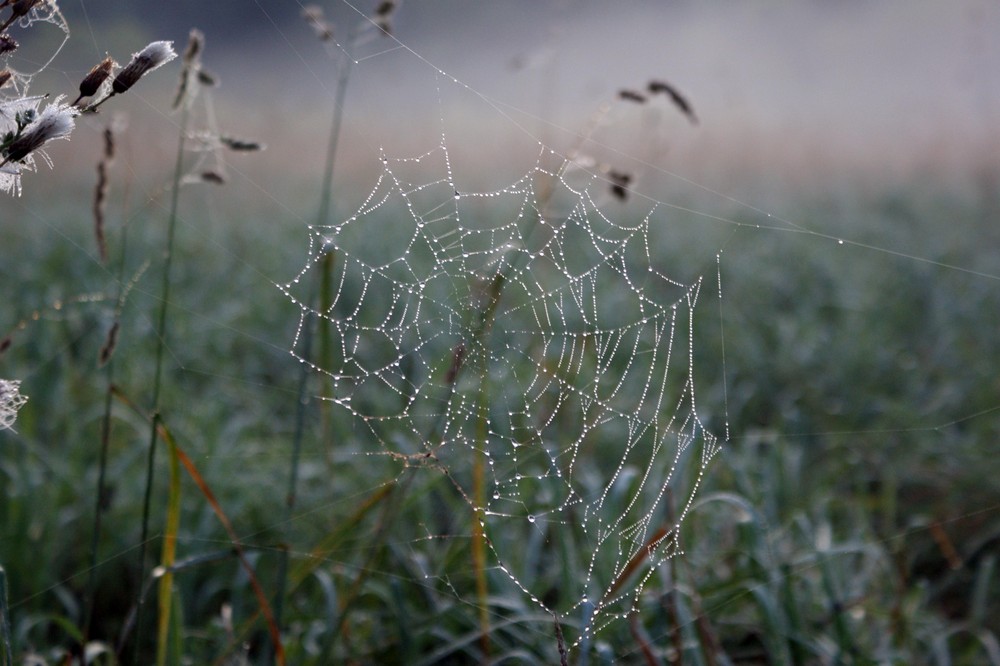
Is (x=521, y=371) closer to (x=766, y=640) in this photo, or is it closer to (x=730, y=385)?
(x=730, y=385)

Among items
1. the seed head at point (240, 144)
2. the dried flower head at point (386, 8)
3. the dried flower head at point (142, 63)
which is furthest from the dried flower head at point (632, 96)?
the dried flower head at point (142, 63)

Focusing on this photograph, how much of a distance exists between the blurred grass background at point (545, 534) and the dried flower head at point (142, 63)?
1.32 ft

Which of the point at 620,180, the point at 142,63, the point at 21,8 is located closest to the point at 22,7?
the point at 21,8

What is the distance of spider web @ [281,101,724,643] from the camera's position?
6.48ft

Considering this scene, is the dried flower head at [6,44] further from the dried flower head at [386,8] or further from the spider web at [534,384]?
the dried flower head at [386,8]

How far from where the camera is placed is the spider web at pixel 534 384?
198cm

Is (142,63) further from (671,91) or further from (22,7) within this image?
(671,91)

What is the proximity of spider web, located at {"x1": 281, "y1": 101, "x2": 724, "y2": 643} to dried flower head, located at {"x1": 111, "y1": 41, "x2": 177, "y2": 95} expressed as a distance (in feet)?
1.69

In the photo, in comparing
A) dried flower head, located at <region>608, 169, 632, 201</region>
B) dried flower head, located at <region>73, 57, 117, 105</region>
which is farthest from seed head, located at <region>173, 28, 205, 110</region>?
dried flower head, located at <region>608, 169, 632, 201</region>

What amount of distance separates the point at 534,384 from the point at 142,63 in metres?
2.30

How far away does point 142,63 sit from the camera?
39.6 inches

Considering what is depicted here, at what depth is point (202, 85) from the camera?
71.7 inches

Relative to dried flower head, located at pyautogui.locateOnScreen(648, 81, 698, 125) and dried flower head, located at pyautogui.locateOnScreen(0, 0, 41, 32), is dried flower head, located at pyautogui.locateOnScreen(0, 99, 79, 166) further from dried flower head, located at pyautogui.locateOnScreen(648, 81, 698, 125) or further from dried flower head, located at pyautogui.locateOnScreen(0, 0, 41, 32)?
dried flower head, located at pyautogui.locateOnScreen(648, 81, 698, 125)

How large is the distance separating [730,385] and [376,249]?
2.09 metres
